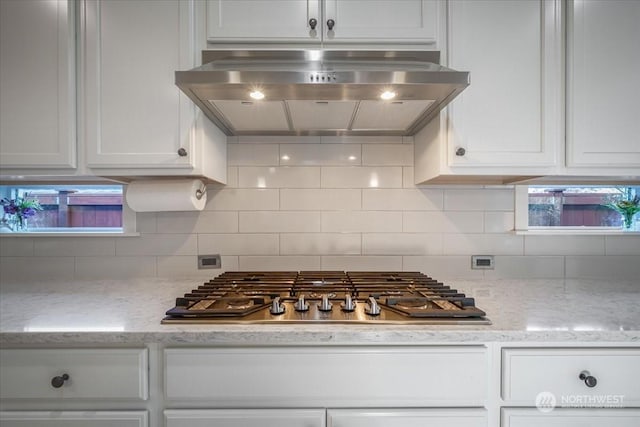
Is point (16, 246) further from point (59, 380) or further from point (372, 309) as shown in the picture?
point (372, 309)

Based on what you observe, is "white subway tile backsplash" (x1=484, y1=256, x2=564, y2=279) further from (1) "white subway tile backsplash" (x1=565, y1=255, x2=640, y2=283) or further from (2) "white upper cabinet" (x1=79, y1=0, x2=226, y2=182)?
(2) "white upper cabinet" (x1=79, y1=0, x2=226, y2=182)

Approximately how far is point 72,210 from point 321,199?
48.8 inches

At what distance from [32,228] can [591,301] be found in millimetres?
2438

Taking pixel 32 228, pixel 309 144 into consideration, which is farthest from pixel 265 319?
pixel 32 228

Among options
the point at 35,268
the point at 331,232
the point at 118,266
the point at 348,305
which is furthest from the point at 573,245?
the point at 35,268

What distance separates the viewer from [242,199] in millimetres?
1574

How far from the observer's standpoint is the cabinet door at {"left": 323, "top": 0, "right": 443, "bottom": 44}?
119cm

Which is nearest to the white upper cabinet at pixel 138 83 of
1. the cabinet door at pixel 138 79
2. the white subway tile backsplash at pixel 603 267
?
the cabinet door at pixel 138 79

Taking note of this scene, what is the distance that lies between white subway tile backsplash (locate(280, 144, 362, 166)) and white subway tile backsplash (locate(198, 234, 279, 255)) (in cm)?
38

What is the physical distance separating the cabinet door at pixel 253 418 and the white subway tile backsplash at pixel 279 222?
32.7 inches

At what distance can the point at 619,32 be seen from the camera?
3.99 feet

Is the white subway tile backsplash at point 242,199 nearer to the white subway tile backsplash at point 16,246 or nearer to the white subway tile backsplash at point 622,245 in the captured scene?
the white subway tile backsplash at point 16,246

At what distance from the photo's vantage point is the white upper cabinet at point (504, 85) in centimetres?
120

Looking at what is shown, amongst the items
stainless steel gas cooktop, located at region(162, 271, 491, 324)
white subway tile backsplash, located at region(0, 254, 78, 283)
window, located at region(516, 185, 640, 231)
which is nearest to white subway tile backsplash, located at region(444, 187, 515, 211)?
window, located at region(516, 185, 640, 231)
